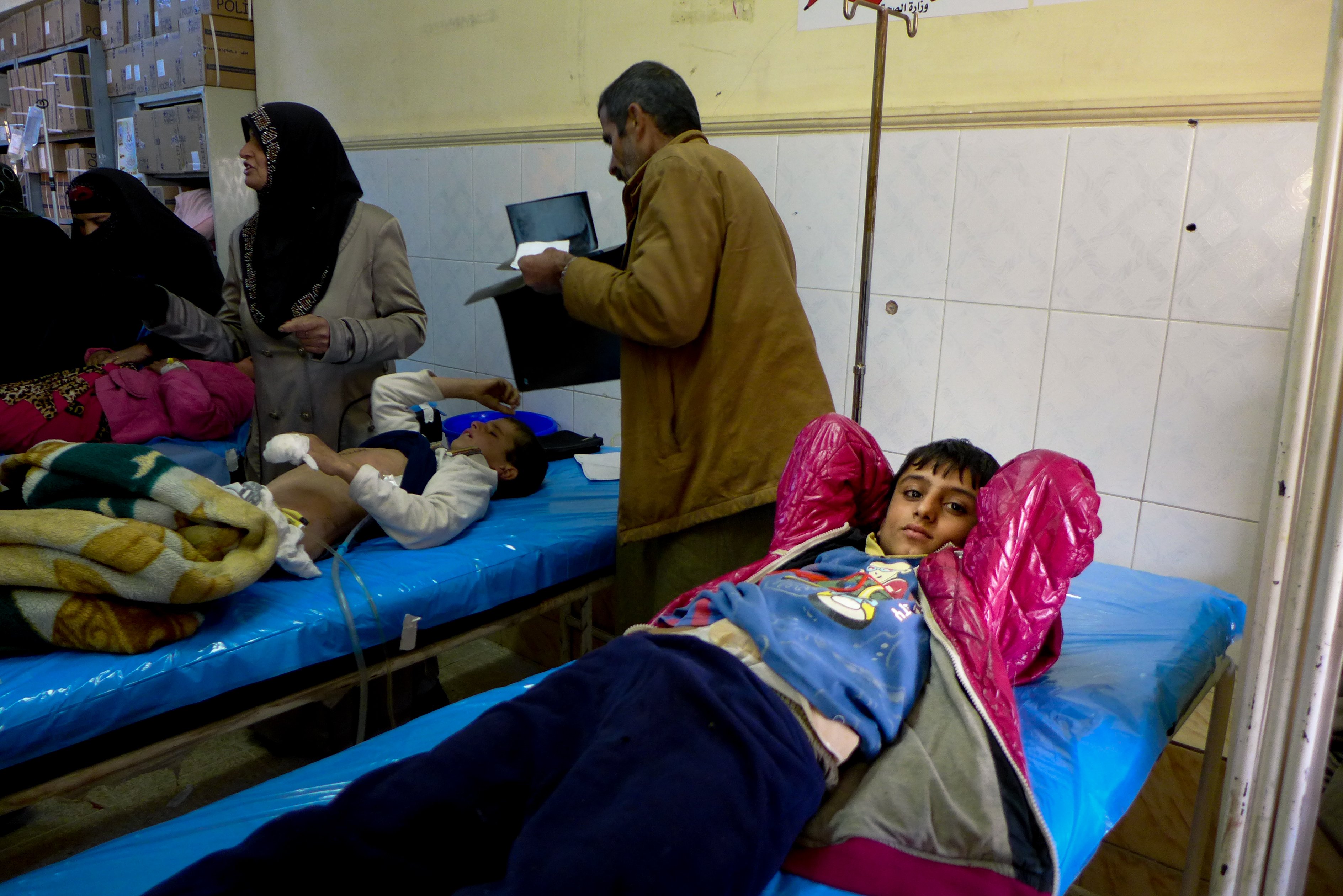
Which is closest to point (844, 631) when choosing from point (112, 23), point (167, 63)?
point (167, 63)

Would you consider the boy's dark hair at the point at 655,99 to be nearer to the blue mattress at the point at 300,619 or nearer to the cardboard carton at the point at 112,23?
the blue mattress at the point at 300,619

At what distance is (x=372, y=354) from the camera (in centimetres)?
253

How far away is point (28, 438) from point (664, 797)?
9.36ft

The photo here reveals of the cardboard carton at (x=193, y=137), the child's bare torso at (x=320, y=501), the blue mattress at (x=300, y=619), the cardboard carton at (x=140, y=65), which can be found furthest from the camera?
the cardboard carton at (x=140, y=65)

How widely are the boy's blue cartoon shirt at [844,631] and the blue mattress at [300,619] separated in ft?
2.14

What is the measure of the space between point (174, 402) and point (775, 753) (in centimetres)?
286

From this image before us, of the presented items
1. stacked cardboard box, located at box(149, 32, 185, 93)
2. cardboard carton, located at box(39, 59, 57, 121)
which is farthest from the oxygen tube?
cardboard carton, located at box(39, 59, 57, 121)

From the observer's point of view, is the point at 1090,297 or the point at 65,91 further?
the point at 65,91

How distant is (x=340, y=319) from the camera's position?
249 centimetres

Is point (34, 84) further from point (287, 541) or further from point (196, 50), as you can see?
point (287, 541)

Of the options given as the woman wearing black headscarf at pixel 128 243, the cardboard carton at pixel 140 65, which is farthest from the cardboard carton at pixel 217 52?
the woman wearing black headscarf at pixel 128 243

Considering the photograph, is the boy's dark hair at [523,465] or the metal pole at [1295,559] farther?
the boy's dark hair at [523,465]

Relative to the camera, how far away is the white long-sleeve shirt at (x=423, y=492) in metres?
2.08

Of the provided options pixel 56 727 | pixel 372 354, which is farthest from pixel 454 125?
pixel 56 727
